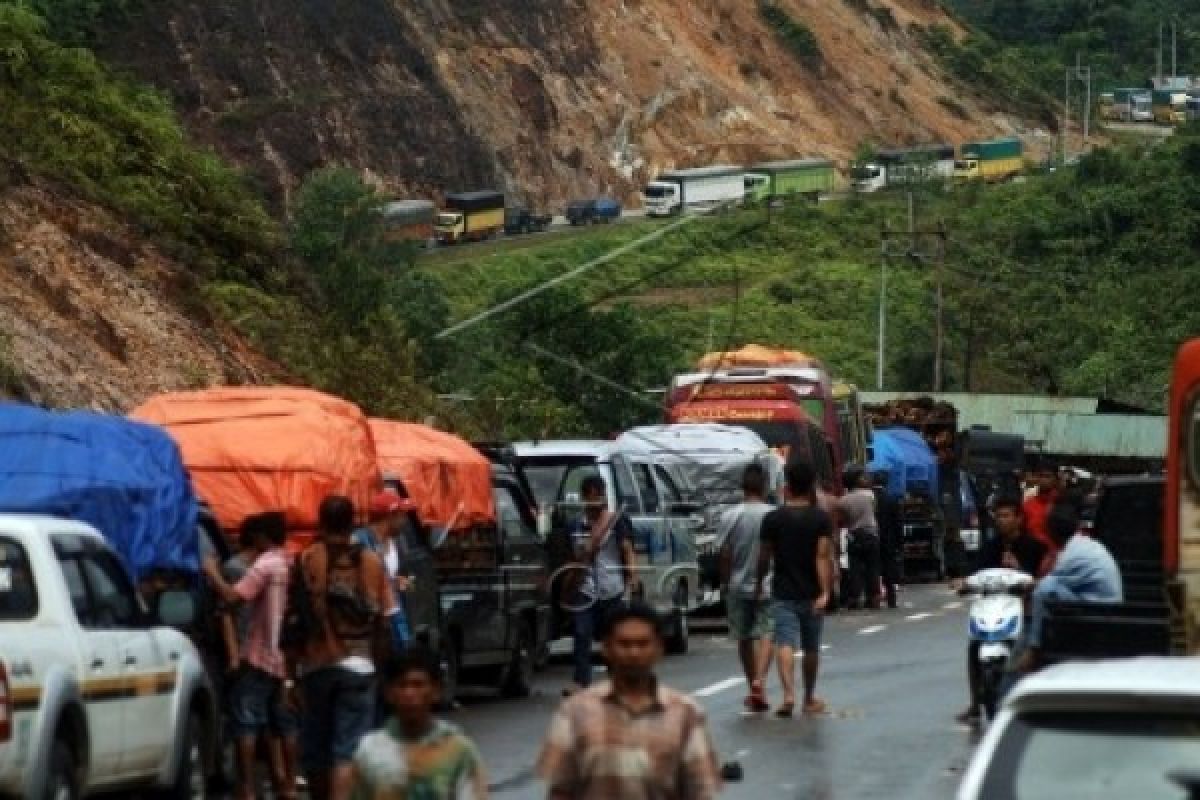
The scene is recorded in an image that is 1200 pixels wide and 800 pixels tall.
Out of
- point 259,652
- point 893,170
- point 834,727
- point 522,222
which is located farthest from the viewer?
point 893,170

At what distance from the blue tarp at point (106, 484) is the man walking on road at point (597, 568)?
524 cm

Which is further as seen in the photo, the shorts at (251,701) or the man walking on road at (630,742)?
the shorts at (251,701)

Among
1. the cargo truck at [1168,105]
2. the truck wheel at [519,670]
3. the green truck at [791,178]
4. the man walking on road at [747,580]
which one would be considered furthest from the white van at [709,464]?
the cargo truck at [1168,105]

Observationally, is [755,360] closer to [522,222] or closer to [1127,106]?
[522,222]

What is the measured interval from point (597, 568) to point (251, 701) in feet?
22.1

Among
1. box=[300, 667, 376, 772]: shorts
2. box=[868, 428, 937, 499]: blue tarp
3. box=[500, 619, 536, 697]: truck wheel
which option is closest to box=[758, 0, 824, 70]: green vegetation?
box=[868, 428, 937, 499]: blue tarp

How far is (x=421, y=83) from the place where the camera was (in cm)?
11844

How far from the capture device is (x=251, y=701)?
16219 mm

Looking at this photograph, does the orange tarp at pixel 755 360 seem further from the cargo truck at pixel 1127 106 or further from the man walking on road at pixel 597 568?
the cargo truck at pixel 1127 106

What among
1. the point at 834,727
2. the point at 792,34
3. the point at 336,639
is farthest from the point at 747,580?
the point at 792,34

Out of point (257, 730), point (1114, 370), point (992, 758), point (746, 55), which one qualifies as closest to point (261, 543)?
point (257, 730)

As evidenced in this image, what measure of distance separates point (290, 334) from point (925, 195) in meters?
90.5

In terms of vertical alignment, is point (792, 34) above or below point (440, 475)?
above

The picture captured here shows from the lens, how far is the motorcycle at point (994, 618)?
20359mm
